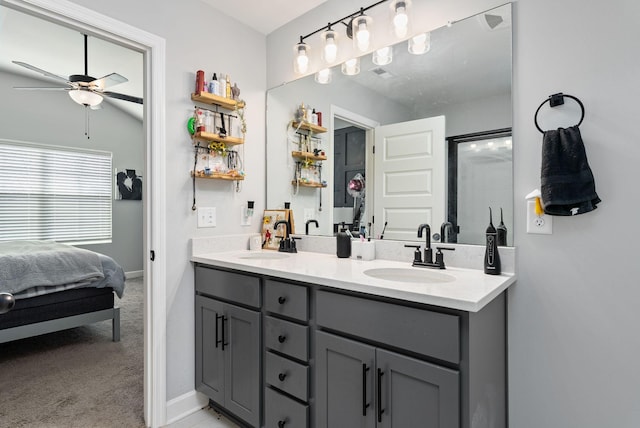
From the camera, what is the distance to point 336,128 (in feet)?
6.98

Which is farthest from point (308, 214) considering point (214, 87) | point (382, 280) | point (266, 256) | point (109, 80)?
point (109, 80)

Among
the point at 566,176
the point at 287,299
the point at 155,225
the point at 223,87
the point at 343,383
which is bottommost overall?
the point at 343,383

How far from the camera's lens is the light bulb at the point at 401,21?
170 cm

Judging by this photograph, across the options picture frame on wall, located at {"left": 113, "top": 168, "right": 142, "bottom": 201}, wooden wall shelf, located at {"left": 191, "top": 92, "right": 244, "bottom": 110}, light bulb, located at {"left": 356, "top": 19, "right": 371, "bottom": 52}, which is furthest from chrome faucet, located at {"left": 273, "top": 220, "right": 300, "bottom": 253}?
picture frame on wall, located at {"left": 113, "top": 168, "right": 142, "bottom": 201}

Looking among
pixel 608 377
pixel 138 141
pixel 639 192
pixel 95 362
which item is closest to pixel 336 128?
pixel 639 192

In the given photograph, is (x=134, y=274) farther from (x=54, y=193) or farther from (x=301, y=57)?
(x=301, y=57)

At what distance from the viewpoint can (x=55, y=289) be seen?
2.74m

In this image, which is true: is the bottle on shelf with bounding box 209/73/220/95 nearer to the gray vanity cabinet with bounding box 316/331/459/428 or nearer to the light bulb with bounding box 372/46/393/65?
the light bulb with bounding box 372/46/393/65

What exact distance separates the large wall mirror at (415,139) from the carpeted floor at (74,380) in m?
1.57

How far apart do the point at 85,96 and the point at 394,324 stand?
3.79 m

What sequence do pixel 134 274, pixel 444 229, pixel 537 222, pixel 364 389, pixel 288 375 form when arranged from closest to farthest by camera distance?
pixel 364 389 → pixel 537 222 → pixel 288 375 → pixel 444 229 → pixel 134 274

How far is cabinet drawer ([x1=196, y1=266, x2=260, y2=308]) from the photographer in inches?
64.6

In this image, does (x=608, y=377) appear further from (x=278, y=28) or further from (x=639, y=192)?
(x=278, y=28)

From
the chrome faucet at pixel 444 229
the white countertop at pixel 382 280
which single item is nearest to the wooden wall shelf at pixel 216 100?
the white countertop at pixel 382 280
